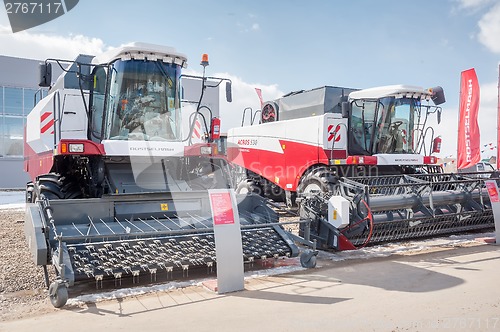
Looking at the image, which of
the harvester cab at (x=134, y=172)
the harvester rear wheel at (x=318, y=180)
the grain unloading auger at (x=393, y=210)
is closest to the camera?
the harvester cab at (x=134, y=172)

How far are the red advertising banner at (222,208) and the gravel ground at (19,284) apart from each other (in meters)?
1.63

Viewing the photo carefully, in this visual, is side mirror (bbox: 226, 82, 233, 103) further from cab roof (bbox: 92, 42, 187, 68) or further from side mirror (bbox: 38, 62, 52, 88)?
side mirror (bbox: 38, 62, 52, 88)

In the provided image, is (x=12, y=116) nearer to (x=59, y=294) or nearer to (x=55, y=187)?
(x=55, y=187)

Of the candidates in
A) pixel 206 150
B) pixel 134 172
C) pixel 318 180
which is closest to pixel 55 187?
pixel 134 172

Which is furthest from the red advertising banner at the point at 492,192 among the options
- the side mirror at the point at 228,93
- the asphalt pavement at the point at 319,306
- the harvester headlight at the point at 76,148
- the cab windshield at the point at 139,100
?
the harvester headlight at the point at 76,148

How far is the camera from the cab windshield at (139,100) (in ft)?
17.5

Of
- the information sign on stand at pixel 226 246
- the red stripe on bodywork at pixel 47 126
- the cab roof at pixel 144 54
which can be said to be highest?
the cab roof at pixel 144 54

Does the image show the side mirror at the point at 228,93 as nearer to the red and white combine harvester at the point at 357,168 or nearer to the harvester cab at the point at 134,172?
the harvester cab at the point at 134,172

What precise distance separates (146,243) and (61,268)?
995 mm

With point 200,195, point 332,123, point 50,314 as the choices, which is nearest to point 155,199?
point 200,195

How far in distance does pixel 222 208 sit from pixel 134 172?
198cm

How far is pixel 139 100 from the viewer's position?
5.39 m

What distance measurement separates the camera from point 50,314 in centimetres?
341

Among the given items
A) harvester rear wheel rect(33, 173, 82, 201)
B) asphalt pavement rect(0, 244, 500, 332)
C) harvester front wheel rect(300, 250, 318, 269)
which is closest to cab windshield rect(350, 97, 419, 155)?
asphalt pavement rect(0, 244, 500, 332)
